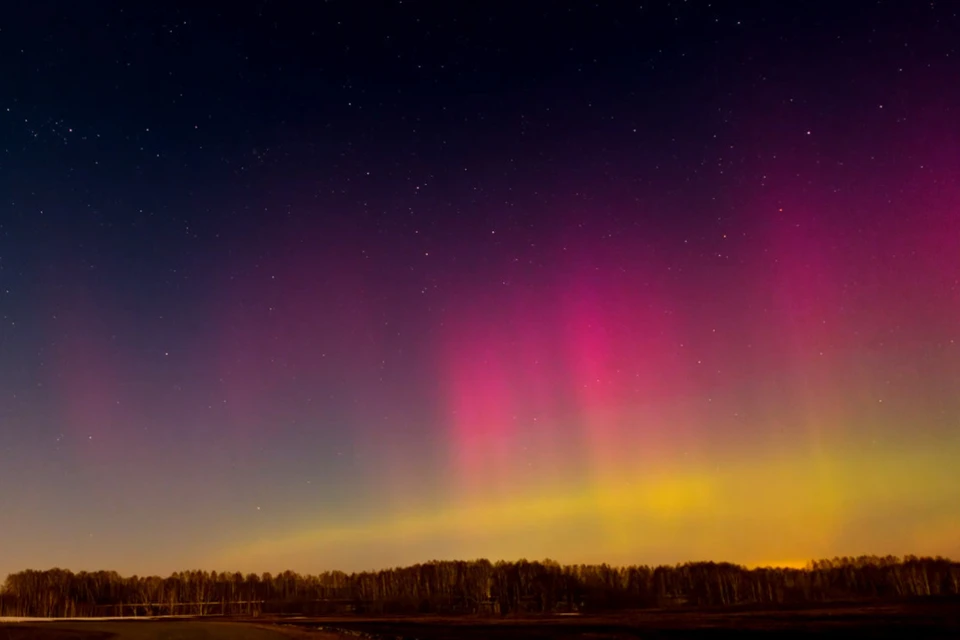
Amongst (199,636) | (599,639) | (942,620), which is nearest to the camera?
(599,639)

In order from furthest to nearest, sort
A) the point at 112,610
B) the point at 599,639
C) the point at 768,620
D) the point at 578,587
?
the point at 578,587, the point at 112,610, the point at 768,620, the point at 599,639

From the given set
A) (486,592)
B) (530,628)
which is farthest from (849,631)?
(486,592)

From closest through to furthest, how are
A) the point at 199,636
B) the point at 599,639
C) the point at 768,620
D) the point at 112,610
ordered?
the point at 599,639 → the point at 199,636 → the point at 768,620 → the point at 112,610

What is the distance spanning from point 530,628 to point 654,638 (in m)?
16.7

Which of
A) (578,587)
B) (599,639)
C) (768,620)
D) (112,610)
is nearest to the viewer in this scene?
(599,639)

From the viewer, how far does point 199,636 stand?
58000 mm

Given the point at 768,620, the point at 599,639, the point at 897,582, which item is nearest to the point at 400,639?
the point at 599,639

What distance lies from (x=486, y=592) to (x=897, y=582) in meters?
93.7

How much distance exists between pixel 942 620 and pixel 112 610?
15969 cm

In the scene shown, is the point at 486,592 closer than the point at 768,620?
No

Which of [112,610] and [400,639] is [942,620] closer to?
[400,639]

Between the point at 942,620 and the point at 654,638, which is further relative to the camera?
the point at 942,620

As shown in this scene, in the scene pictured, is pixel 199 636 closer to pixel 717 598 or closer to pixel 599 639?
pixel 599 639

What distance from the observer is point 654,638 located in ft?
183
